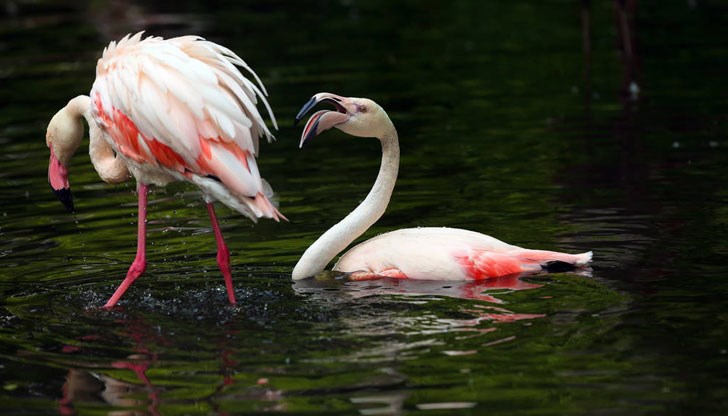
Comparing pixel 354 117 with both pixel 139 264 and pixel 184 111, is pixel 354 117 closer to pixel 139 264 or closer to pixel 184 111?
pixel 184 111

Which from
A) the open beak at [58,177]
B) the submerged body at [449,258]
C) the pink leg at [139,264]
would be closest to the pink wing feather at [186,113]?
the pink leg at [139,264]

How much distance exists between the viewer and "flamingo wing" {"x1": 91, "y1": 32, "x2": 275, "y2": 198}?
6.26m

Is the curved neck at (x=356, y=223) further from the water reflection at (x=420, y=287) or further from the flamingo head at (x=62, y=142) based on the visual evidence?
the flamingo head at (x=62, y=142)

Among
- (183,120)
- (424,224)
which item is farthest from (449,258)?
(183,120)

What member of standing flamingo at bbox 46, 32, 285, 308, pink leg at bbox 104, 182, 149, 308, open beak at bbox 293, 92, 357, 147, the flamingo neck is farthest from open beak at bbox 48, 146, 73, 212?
open beak at bbox 293, 92, 357, 147

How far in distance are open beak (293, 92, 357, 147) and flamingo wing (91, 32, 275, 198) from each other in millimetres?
299

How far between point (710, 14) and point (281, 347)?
517 inches

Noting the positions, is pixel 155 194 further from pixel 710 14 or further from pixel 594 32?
pixel 710 14

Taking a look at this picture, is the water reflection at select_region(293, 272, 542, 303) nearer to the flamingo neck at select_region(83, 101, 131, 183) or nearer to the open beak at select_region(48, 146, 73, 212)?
the flamingo neck at select_region(83, 101, 131, 183)

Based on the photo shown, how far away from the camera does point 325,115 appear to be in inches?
269

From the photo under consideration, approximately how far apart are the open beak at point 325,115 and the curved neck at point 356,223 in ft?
1.05

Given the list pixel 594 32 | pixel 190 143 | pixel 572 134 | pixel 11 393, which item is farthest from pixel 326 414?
pixel 594 32

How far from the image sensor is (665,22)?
17.1 meters

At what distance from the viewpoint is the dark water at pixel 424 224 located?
16.9 ft
